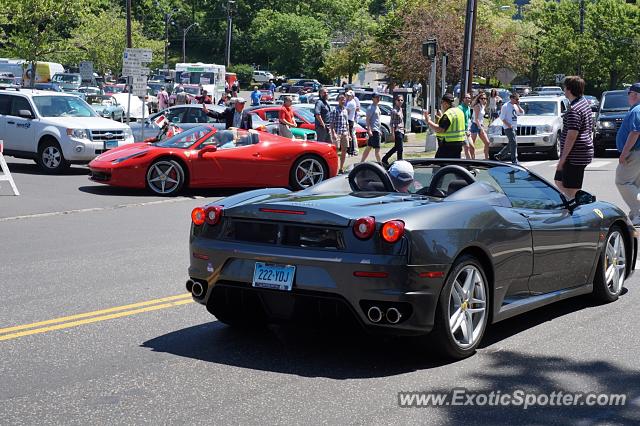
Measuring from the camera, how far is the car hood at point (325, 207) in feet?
19.7

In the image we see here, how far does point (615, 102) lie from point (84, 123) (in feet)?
51.5

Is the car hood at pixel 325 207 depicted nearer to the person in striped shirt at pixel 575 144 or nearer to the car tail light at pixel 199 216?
the car tail light at pixel 199 216

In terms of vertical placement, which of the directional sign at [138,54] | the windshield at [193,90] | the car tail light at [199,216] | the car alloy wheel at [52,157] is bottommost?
the car alloy wheel at [52,157]

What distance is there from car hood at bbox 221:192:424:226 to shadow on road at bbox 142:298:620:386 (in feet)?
2.85

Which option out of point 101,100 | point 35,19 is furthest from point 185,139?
point 101,100

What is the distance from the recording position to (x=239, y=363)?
6.10 m

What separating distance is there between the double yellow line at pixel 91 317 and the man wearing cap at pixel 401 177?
2.05 m

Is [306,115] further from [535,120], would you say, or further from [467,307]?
[467,307]

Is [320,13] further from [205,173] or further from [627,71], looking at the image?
[205,173]

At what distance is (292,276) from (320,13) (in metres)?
112

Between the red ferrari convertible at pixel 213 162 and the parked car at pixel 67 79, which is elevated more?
the parked car at pixel 67 79

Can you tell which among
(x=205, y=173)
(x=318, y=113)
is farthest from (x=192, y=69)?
(x=205, y=173)

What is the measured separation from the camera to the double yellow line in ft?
22.7

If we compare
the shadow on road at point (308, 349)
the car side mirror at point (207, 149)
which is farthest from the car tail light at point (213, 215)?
the car side mirror at point (207, 149)
